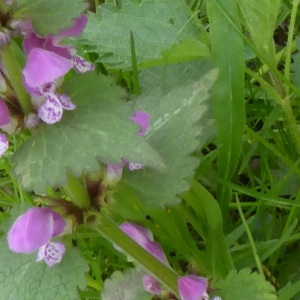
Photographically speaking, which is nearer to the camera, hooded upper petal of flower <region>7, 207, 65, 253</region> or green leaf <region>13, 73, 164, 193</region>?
green leaf <region>13, 73, 164, 193</region>

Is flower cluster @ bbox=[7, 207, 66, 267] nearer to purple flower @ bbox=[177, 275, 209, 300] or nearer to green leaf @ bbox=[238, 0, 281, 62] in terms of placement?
purple flower @ bbox=[177, 275, 209, 300]

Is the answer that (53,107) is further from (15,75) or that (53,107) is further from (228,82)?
(228,82)

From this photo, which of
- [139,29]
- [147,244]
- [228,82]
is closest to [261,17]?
[228,82]

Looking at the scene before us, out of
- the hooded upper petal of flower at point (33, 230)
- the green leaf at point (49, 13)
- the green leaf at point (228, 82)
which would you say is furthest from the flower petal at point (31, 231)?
the green leaf at point (228, 82)

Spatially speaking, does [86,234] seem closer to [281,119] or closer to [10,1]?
[281,119]

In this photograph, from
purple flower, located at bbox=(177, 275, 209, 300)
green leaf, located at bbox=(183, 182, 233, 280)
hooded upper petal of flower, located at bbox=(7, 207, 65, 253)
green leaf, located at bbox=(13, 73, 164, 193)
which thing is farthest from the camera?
green leaf, located at bbox=(183, 182, 233, 280)

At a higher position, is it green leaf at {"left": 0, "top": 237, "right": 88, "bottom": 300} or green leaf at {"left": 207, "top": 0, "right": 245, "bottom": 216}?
green leaf at {"left": 207, "top": 0, "right": 245, "bottom": 216}

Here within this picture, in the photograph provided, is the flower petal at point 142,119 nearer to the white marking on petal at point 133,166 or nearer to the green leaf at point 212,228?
the white marking on petal at point 133,166

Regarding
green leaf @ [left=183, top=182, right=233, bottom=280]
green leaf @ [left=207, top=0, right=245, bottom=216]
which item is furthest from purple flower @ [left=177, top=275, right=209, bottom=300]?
green leaf @ [left=207, top=0, right=245, bottom=216]
